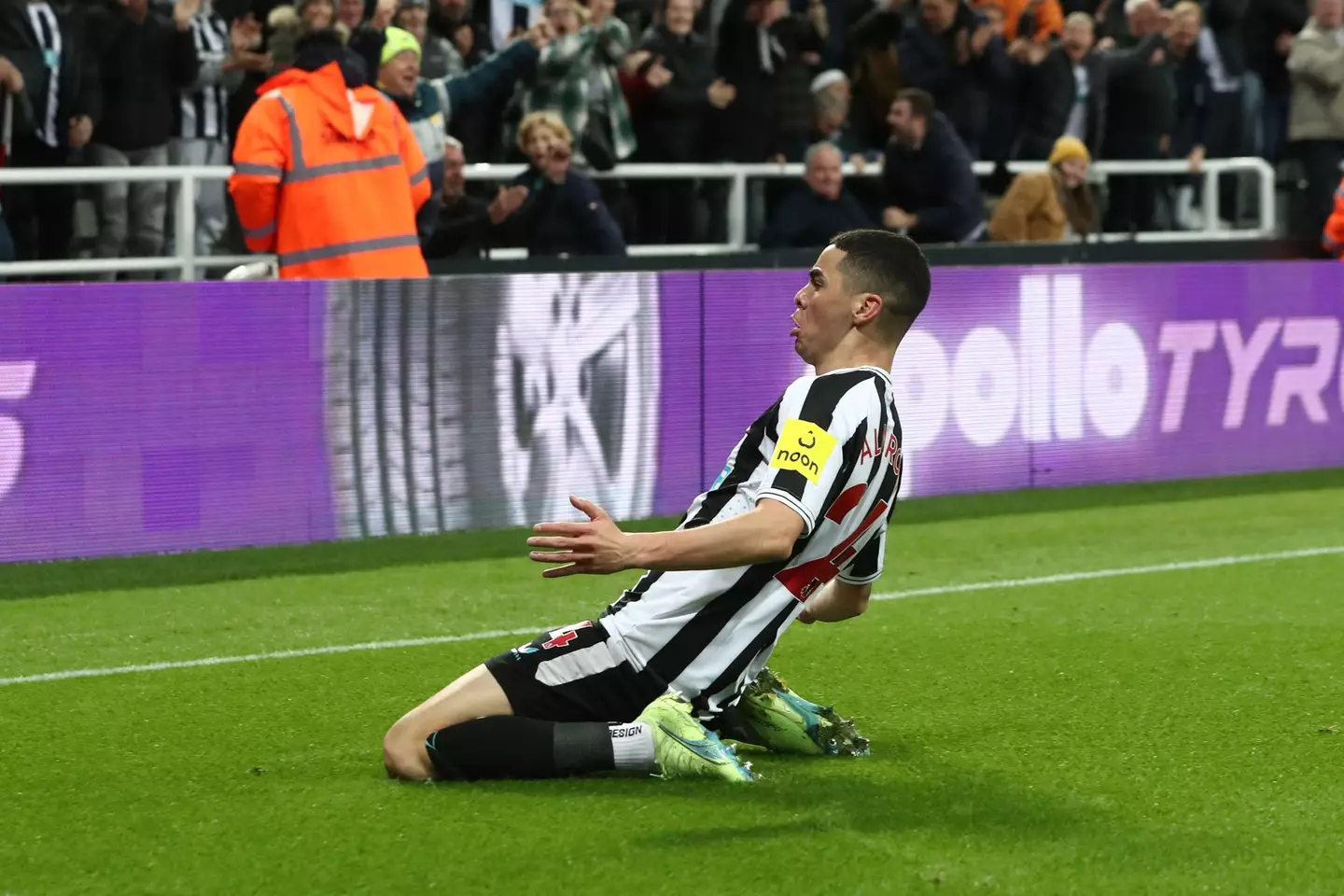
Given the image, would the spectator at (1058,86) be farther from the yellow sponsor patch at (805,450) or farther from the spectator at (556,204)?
the yellow sponsor patch at (805,450)

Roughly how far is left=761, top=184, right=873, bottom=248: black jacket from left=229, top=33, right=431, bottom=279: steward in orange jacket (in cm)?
344

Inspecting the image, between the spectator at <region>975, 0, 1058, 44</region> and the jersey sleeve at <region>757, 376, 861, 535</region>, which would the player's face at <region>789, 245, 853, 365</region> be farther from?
the spectator at <region>975, 0, 1058, 44</region>

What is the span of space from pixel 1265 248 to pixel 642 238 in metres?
4.91

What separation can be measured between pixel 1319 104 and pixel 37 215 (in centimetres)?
947

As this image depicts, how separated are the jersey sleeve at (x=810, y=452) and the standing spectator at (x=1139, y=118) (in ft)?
39.2

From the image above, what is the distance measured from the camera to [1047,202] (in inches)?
596

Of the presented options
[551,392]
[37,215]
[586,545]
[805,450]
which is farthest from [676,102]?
[586,545]

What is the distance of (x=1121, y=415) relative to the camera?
13.3 metres

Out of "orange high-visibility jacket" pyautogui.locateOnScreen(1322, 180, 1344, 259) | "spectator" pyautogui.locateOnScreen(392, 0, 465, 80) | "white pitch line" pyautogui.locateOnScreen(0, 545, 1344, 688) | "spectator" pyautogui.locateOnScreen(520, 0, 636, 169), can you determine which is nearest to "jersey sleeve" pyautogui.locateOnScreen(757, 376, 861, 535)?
"white pitch line" pyautogui.locateOnScreen(0, 545, 1344, 688)

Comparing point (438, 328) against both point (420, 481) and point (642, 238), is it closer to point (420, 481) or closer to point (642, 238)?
point (420, 481)

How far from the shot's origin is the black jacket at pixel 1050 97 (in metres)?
16.1

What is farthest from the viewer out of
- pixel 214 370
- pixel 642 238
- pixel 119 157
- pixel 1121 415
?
pixel 642 238

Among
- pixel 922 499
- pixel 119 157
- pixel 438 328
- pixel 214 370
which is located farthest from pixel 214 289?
pixel 922 499

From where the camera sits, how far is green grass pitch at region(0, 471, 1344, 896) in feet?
16.2
